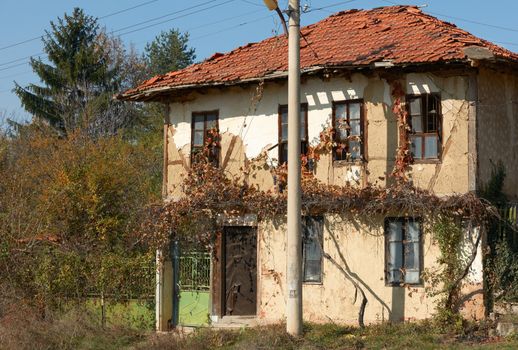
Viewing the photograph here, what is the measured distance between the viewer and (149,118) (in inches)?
1693

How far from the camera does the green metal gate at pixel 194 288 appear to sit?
20.3 metres

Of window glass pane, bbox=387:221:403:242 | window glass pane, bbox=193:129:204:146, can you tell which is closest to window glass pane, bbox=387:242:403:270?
window glass pane, bbox=387:221:403:242

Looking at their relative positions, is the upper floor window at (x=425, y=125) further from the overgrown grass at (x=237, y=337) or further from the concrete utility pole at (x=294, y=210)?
the overgrown grass at (x=237, y=337)

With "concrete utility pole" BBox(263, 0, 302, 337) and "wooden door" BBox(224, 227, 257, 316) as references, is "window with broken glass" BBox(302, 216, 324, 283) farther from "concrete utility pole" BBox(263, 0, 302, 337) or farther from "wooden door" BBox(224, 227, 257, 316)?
"concrete utility pole" BBox(263, 0, 302, 337)

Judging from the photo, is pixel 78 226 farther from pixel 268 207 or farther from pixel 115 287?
pixel 268 207

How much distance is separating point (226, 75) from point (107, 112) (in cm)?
2000

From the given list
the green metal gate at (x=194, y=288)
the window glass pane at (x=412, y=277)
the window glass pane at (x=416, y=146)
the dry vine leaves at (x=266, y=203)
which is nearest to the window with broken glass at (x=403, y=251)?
the window glass pane at (x=412, y=277)

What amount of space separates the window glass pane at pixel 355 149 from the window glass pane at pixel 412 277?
258 cm

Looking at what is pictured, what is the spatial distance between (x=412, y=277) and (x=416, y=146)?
261 centimetres

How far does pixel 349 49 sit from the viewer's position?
63.0ft

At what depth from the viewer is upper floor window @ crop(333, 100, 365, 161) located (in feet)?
60.8

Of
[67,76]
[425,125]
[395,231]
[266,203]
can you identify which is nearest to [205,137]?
[266,203]

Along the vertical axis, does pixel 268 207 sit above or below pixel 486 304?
above

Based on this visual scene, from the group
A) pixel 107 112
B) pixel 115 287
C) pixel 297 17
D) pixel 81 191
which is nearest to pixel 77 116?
pixel 107 112
